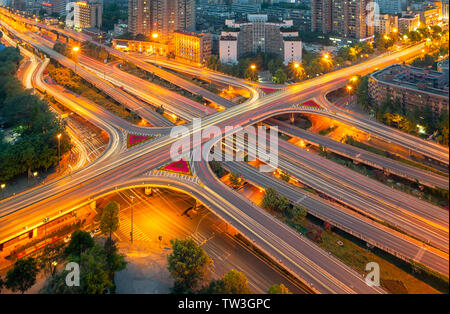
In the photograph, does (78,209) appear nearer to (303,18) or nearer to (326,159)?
(326,159)

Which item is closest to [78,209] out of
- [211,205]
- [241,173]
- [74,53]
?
[211,205]

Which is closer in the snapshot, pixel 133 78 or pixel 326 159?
pixel 326 159

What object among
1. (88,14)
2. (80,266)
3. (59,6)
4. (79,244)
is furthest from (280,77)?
(59,6)

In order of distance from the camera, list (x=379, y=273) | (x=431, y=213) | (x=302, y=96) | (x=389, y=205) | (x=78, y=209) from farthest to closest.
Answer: (x=302, y=96), (x=78, y=209), (x=389, y=205), (x=379, y=273), (x=431, y=213)

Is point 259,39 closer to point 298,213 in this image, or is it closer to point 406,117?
point 406,117

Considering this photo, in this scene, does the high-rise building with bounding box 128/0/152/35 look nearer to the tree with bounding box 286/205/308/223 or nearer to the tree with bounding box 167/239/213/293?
the tree with bounding box 286/205/308/223
